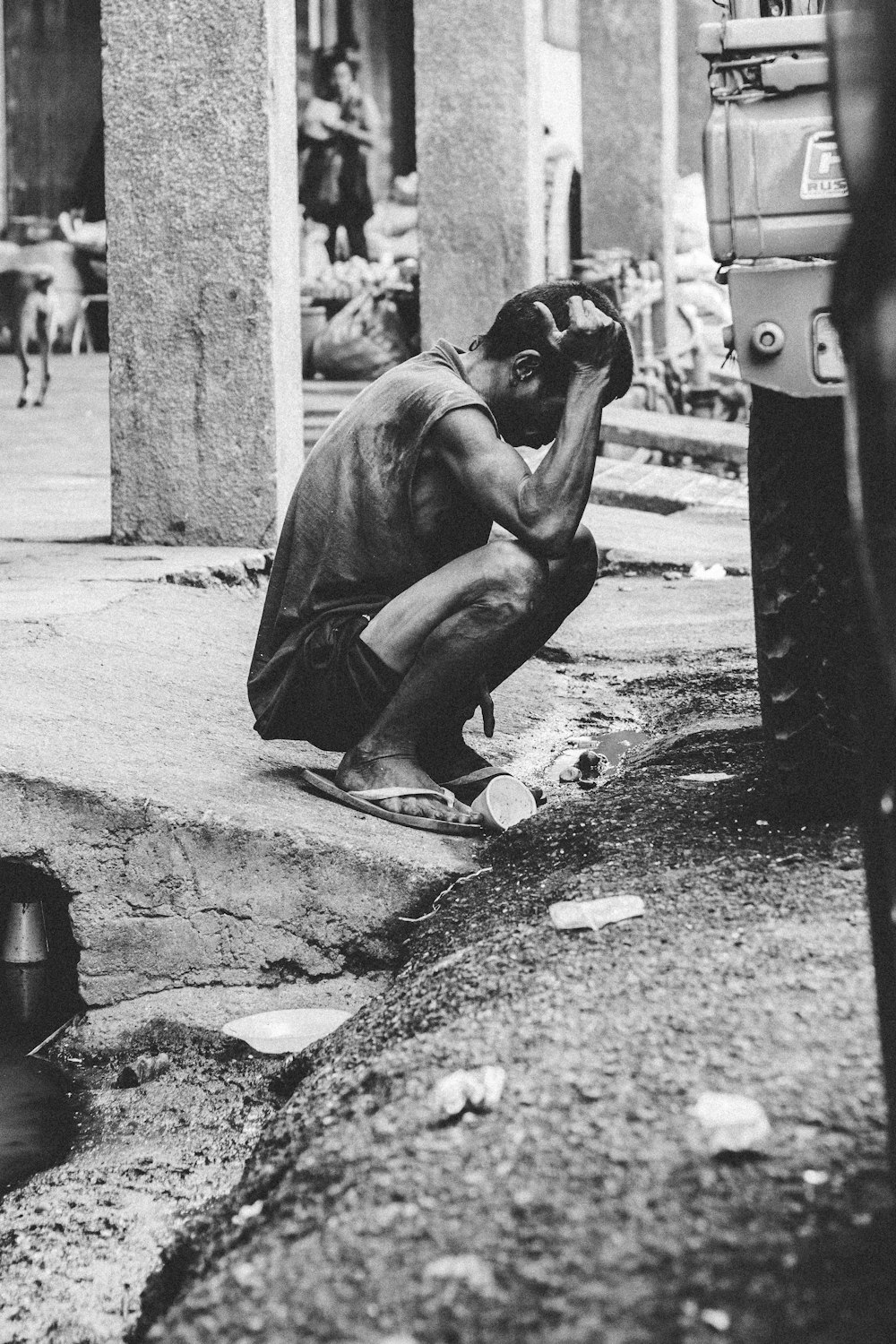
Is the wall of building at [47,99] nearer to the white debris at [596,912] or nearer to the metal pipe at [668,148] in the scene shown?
the metal pipe at [668,148]

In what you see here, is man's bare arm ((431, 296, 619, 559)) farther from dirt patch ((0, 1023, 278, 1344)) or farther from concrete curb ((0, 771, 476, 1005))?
dirt patch ((0, 1023, 278, 1344))

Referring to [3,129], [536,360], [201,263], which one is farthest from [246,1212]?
[3,129]

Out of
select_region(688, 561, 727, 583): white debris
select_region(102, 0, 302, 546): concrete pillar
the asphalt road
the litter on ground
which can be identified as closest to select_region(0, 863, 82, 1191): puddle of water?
the litter on ground

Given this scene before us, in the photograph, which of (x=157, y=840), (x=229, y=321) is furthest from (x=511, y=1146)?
(x=229, y=321)

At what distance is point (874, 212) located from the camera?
1.37 meters

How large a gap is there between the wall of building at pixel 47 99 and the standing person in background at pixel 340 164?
92.6 inches

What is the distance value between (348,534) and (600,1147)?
191 centimetres

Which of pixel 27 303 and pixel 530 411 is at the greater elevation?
pixel 27 303

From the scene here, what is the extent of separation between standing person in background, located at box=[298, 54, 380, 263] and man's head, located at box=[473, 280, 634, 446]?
1522cm

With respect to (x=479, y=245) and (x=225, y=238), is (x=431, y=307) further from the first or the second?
(x=225, y=238)

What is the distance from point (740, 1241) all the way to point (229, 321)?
4458 millimetres

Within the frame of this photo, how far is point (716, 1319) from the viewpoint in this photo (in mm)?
1679

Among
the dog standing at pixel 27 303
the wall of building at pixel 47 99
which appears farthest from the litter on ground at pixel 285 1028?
the wall of building at pixel 47 99

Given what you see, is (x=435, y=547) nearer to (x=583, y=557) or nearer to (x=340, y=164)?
(x=583, y=557)
